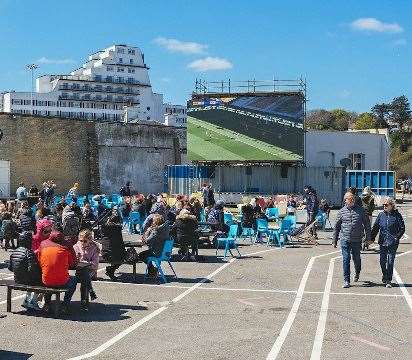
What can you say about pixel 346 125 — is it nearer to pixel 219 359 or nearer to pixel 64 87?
pixel 64 87

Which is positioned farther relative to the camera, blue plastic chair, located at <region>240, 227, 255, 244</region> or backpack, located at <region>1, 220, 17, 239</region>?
blue plastic chair, located at <region>240, 227, 255, 244</region>

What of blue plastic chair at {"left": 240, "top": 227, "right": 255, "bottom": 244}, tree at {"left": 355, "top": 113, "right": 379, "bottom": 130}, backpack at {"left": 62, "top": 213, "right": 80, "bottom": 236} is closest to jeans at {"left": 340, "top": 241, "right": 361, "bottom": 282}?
backpack at {"left": 62, "top": 213, "right": 80, "bottom": 236}

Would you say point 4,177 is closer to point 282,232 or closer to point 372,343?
point 282,232

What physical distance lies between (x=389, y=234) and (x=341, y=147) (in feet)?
124

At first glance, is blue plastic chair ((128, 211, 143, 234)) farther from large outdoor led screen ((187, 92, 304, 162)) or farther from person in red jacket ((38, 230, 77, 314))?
large outdoor led screen ((187, 92, 304, 162))

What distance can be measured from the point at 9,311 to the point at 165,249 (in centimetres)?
380

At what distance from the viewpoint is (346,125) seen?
9325 centimetres

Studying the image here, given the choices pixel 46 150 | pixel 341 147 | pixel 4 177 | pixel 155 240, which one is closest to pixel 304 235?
pixel 155 240

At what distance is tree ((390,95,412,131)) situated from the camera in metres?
92.4

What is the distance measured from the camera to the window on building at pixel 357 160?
4984 centimetres

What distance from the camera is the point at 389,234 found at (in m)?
12.3

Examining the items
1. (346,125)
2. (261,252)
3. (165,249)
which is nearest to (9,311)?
(165,249)

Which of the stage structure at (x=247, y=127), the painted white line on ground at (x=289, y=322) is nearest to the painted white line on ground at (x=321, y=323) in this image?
the painted white line on ground at (x=289, y=322)

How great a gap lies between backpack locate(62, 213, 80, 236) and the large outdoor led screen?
23.4m
